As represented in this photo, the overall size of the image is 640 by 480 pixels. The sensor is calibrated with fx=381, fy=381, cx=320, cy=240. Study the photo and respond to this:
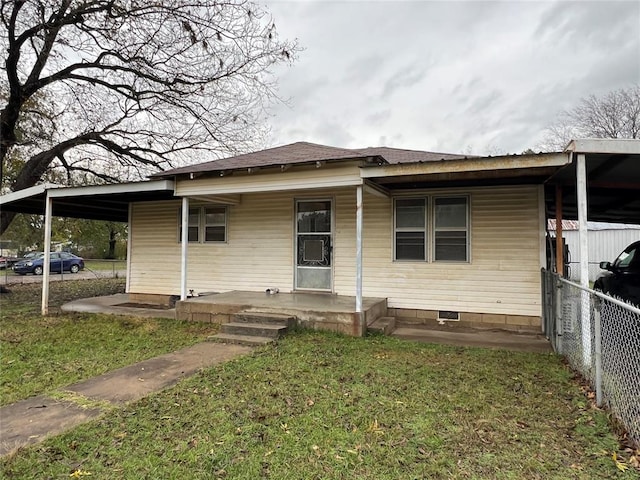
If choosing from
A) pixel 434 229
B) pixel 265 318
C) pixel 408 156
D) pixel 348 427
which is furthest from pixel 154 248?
pixel 348 427

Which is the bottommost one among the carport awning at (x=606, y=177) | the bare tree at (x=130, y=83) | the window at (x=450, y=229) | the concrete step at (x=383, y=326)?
the concrete step at (x=383, y=326)

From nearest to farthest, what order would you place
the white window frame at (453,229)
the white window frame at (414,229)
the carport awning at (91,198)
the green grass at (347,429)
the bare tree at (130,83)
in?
1. the green grass at (347,429)
2. the white window frame at (453,229)
3. the white window frame at (414,229)
4. the carport awning at (91,198)
5. the bare tree at (130,83)

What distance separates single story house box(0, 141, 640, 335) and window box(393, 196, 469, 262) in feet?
0.06

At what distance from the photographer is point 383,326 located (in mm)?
6520

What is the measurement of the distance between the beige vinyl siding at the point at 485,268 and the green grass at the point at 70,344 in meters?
3.78

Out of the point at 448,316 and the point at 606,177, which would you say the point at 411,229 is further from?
the point at 606,177

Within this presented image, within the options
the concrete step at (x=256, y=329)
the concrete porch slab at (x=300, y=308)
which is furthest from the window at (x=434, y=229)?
the concrete step at (x=256, y=329)

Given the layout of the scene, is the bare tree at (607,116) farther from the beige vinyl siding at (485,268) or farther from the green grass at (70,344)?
the green grass at (70,344)

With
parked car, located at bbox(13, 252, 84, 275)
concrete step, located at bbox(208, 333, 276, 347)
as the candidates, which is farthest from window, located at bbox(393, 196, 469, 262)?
parked car, located at bbox(13, 252, 84, 275)

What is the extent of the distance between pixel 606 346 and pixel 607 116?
99.5ft

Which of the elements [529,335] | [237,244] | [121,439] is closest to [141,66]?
[237,244]

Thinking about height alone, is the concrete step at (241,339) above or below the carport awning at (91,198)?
below

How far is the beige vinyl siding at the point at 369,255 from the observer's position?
6.94 metres

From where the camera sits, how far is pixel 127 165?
14195 mm
